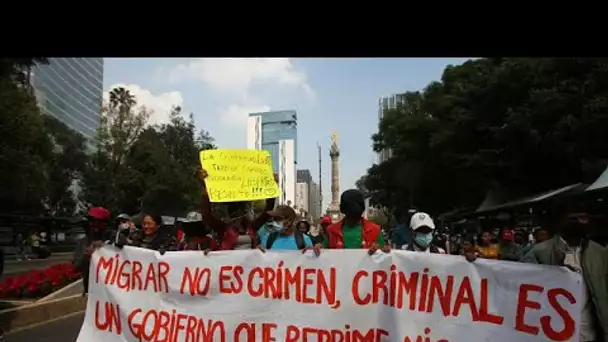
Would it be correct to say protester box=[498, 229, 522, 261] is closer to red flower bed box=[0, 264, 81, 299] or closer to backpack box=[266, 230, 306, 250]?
backpack box=[266, 230, 306, 250]

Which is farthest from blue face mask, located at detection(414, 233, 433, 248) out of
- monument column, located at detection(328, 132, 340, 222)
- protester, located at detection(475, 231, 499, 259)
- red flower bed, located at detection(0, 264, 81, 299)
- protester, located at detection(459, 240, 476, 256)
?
monument column, located at detection(328, 132, 340, 222)

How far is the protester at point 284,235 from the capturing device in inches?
230

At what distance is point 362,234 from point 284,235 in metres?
0.88

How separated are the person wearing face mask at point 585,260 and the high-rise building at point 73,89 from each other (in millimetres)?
95043

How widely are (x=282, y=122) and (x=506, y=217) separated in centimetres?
10138

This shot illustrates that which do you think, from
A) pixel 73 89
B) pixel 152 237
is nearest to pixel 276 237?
Result: pixel 152 237

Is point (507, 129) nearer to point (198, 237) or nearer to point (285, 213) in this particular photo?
point (198, 237)

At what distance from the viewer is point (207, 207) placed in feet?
21.8

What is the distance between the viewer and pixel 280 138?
436 ft
